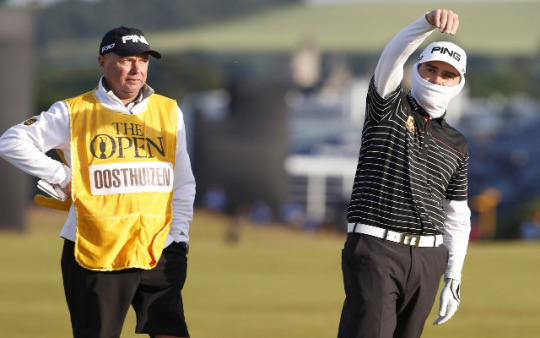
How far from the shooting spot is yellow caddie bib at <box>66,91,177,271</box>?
253 inches

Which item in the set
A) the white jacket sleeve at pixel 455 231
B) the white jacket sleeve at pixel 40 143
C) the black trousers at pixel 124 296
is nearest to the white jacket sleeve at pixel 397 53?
the white jacket sleeve at pixel 455 231

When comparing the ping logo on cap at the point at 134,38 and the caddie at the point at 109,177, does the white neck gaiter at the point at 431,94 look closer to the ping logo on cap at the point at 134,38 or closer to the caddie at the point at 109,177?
the caddie at the point at 109,177

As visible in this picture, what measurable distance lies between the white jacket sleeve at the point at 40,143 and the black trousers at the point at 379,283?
165 centimetres

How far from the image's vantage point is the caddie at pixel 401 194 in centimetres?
648

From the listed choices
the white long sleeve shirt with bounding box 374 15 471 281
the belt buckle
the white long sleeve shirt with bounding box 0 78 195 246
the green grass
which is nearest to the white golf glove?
the white long sleeve shirt with bounding box 374 15 471 281

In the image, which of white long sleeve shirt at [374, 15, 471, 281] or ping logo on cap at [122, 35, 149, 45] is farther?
ping logo on cap at [122, 35, 149, 45]

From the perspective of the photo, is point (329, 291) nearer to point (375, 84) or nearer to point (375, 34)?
point (375, 84)

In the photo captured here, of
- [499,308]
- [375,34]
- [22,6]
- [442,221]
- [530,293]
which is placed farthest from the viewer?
[375,34]

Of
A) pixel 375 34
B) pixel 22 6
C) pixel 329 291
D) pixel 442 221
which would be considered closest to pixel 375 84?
pixel 442 221

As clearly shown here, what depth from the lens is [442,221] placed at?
6875 millimetres

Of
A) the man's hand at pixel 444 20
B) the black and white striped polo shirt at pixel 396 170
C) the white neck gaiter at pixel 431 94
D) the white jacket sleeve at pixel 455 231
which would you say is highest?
the man's hand at pixel 444 20

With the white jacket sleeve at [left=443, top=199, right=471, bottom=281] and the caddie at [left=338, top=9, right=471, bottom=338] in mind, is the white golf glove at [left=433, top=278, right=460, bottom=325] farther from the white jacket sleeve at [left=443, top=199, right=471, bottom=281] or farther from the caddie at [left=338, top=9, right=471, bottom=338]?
the caddie at [left=338, top=9, right=471, bottom=338]

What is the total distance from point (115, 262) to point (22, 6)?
38132mm

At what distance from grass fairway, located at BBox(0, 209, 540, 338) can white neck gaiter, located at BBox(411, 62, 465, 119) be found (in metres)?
6.83
